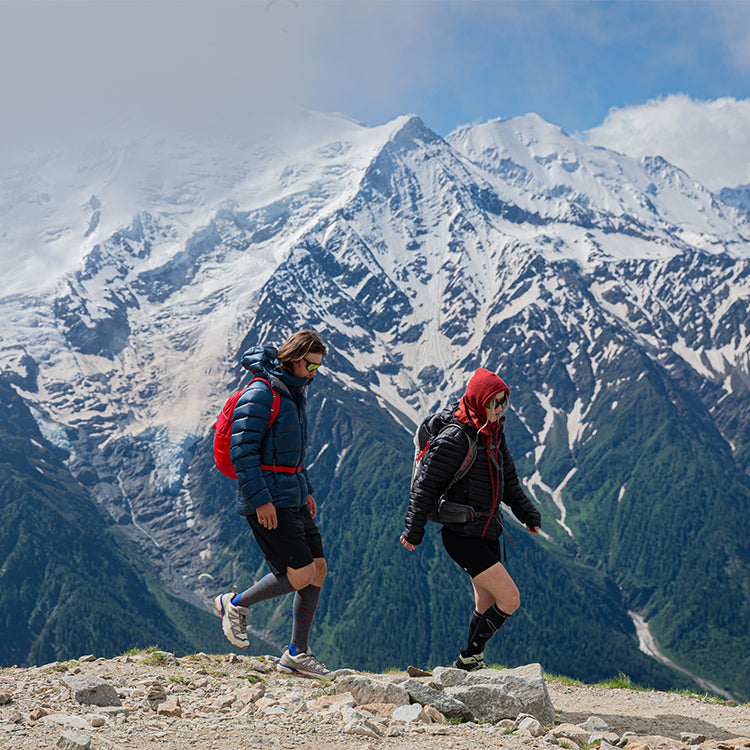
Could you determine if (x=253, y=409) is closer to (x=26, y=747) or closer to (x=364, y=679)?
(x=364, y=679)

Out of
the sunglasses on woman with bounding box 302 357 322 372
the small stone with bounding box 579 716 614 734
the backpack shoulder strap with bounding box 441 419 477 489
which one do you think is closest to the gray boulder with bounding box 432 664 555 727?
the small stone with bounding box 579 716 614 734

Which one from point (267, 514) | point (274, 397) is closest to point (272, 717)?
point (267, 514)

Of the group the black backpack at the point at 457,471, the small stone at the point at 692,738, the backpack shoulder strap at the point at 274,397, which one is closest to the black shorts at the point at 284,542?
the backpack shoulder strap at the point at 274,397

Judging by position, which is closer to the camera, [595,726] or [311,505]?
[595,726]

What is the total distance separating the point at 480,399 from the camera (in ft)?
36.6

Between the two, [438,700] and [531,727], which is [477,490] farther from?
[531,727]

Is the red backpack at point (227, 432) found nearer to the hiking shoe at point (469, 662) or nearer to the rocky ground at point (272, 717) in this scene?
the rocky ground at point (272, 717)

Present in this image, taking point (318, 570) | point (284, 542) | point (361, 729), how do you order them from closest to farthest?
point (361, 729) → point (284, 542) → point (318, 570)

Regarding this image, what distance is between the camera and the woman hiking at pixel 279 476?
10938mm

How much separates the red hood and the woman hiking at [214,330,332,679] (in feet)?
7.59

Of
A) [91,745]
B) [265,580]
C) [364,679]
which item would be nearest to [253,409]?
[265,580]

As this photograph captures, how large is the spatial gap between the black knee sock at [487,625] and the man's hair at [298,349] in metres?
4.73

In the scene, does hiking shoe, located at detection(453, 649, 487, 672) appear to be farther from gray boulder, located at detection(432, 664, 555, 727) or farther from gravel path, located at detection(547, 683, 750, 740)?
gravel path, located at detection(547, 683, 750, 740)

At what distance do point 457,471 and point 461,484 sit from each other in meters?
0.32
